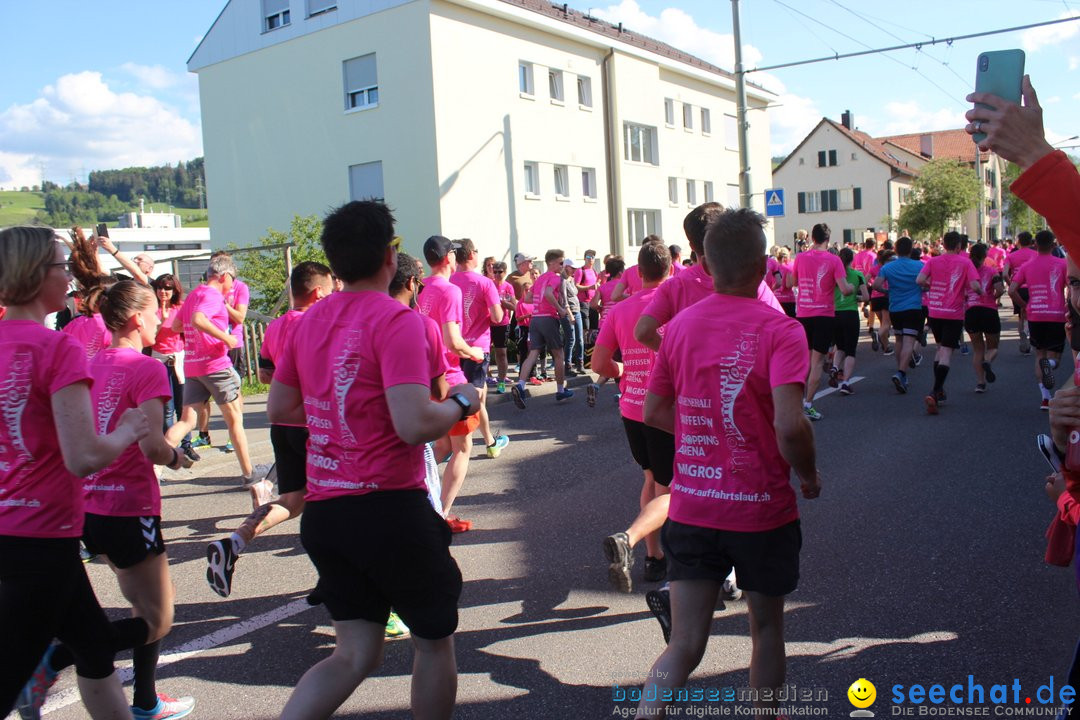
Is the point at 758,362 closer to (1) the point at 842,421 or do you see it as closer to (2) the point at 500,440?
(2) the point at 500,440

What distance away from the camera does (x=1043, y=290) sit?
10477 mm

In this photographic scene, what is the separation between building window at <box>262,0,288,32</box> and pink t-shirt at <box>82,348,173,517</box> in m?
28.6

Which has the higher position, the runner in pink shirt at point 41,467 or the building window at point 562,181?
the building window at point 562,181

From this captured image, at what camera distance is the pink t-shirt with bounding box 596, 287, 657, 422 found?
17.0 ft

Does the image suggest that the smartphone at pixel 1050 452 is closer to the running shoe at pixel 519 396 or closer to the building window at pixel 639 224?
the running shoe at pixel 519 396

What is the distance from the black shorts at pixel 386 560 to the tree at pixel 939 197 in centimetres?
→ 6176

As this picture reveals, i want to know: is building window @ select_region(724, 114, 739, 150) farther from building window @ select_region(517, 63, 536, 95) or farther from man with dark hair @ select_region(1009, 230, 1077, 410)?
man with dark hair @ select_region(1009, 230, 1077, 410)

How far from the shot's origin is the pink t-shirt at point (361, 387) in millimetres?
2834

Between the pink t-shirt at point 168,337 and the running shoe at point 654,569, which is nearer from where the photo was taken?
the running shoe at point 654,569

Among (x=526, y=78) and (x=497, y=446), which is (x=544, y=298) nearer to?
(x=497, y=446)

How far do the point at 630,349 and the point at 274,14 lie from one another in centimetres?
2853

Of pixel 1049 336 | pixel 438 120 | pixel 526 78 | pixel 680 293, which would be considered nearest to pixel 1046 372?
pixel 1049 336

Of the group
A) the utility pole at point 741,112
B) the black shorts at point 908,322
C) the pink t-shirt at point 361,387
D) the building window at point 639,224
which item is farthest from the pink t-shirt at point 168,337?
the building window at point 639,224

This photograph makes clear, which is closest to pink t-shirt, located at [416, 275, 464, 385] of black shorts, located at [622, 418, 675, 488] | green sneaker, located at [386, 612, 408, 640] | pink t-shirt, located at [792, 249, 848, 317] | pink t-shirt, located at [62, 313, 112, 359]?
black shorts, located at [622, 418, 675, 488]
